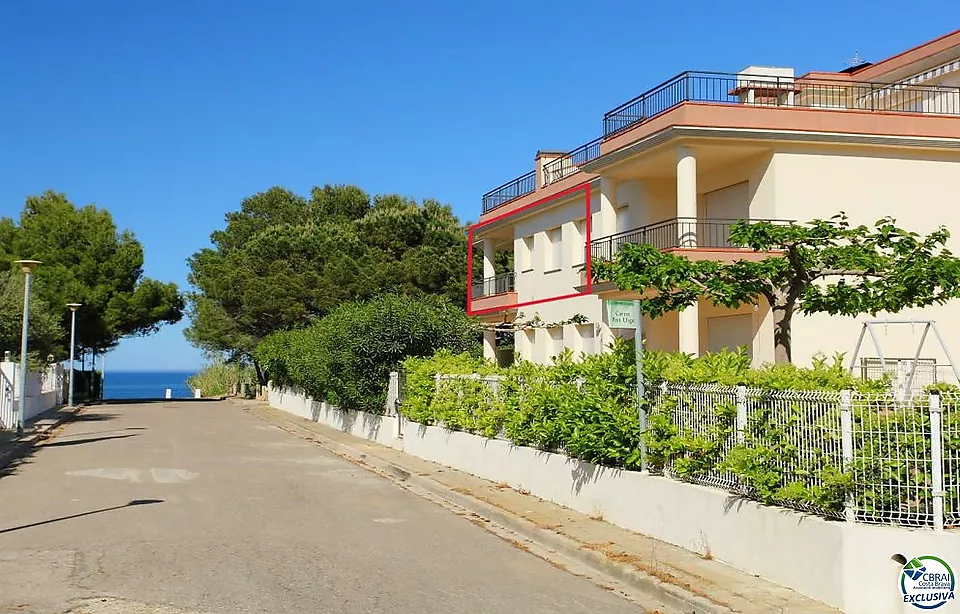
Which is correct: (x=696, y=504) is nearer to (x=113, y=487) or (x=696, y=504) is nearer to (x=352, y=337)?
(x=113, y=487)

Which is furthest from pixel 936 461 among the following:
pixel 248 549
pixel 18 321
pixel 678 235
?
pixel 18 321

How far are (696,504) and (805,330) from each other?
44.5 feet

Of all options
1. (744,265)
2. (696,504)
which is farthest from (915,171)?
(696,504)

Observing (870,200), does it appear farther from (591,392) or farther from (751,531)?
(751,531)

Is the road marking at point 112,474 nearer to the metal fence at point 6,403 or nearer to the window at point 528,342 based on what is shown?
the metal fence at point 6,403

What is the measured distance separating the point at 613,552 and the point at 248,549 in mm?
3856

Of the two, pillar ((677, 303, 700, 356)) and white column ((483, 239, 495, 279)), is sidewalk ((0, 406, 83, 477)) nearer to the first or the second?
pillar ((677, 303, 700, 356))

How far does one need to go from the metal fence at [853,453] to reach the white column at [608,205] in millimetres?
17242

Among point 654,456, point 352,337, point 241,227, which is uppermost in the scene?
point 241,227

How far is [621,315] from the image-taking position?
1084cm

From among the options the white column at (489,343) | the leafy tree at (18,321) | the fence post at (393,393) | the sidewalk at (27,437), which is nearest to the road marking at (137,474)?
the sidewalk at (27,437)

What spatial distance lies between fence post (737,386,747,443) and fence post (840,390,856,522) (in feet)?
4.47

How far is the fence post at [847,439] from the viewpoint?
7.61 meters

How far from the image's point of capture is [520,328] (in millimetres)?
32719
